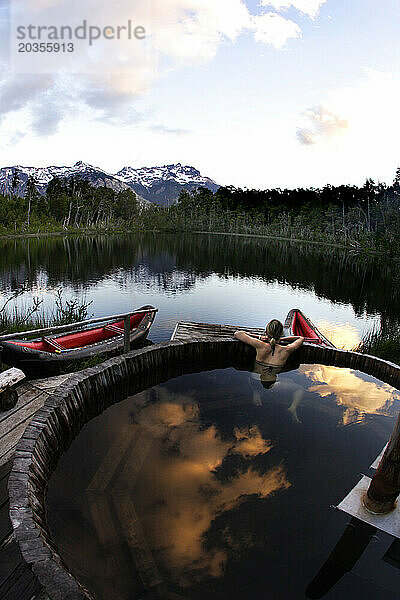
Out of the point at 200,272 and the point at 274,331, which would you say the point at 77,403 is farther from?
the point at 200,272

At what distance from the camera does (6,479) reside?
3.79 meters

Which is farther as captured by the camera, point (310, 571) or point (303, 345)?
point (303, 345)

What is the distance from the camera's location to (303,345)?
683 cm

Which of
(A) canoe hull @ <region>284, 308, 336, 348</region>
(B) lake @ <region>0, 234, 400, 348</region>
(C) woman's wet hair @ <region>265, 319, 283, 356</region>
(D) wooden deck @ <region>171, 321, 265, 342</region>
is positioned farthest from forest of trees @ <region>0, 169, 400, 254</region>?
(C) woman's wet hair @ <region>265, 319, 283, 356</region>

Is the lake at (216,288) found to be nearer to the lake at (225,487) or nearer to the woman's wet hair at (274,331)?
the woman's wet hair at (274,331)

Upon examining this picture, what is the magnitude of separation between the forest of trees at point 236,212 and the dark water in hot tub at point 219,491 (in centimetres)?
4346

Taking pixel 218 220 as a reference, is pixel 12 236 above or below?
below

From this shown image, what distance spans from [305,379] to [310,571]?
12.3 feet

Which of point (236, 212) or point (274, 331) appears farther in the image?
point (236, 212)

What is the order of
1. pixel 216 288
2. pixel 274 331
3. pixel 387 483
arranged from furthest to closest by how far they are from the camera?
pixel 216 288, pixel 274 331, pixel 387 483

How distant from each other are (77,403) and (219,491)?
2078 millimetres

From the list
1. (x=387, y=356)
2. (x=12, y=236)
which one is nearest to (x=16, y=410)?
(x=387, y=356)

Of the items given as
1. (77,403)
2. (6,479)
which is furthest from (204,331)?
(6,479)

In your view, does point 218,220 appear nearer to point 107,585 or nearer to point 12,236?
point 12,236
